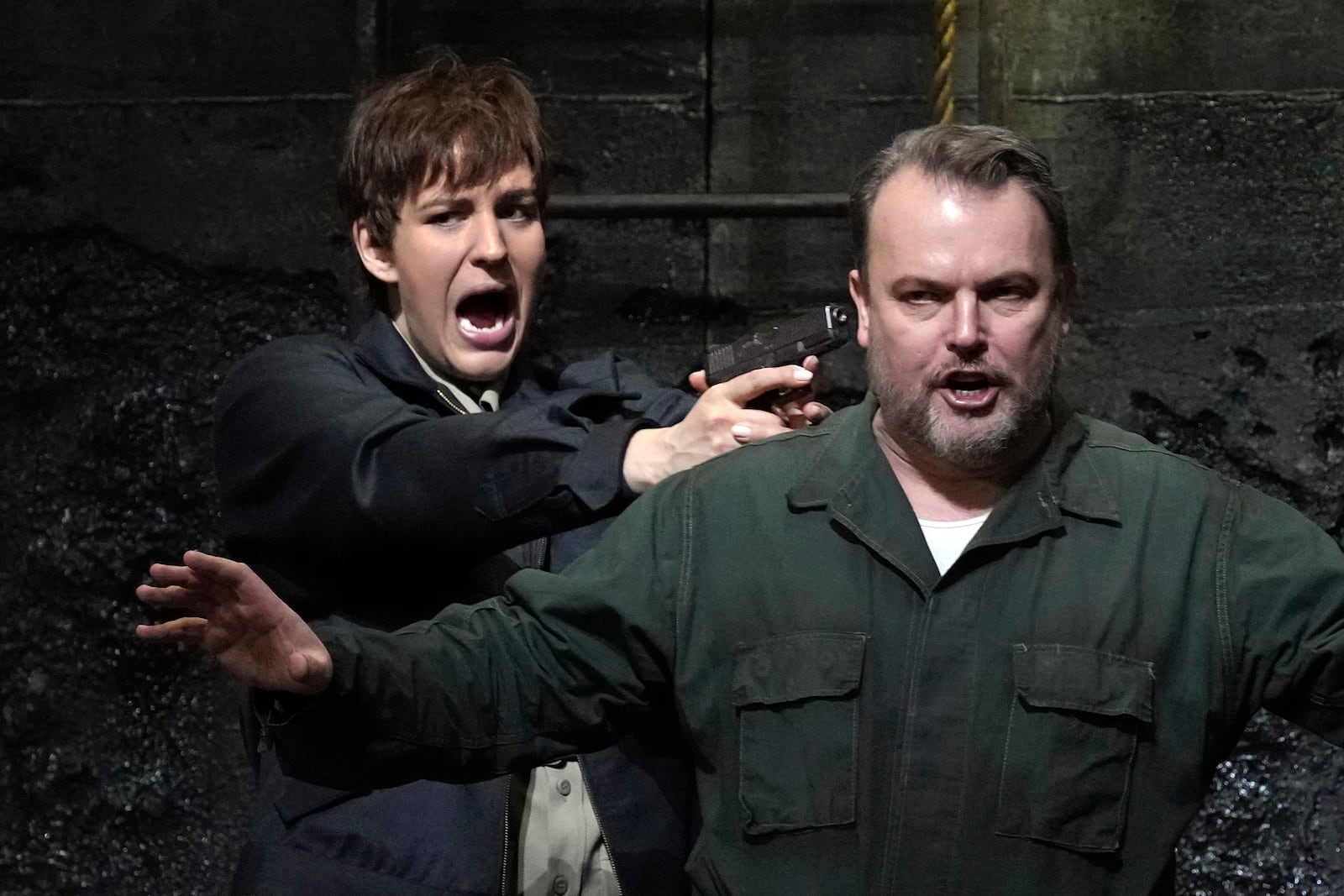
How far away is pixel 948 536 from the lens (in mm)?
1887

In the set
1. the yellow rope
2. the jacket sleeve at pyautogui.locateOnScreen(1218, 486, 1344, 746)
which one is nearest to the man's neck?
the jacket sleeve at pyautogui.locateOnScreen(1218, 486, 1344, 746)

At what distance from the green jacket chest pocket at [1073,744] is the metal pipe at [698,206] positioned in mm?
1467

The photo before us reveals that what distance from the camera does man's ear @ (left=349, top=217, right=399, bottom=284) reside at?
2.50 m

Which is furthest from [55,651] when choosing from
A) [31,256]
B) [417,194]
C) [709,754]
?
[709,754]

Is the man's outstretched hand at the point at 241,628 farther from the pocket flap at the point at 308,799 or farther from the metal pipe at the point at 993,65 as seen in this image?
the metal pipe at the point at 993,65

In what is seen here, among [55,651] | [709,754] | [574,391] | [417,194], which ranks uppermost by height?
[417,194]

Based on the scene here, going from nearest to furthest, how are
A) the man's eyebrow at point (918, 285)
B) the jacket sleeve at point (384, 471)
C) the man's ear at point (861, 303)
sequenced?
the man's eyebrow at point (918, 285) < the man's ear at point (861, 303) < the jacket sleeve at point (384, 471)

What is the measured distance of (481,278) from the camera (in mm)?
2434

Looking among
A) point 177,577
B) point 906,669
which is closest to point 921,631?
point 906,669

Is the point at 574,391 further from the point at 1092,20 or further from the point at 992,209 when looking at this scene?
the point at 1092,20

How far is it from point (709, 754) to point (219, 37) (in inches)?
74.7

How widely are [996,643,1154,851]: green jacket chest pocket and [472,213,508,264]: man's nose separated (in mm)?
963

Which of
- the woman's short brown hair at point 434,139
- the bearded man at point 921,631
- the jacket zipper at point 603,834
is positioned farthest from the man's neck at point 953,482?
the woman's short brown hair at point 434,139

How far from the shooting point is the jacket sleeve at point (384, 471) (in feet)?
7.06
